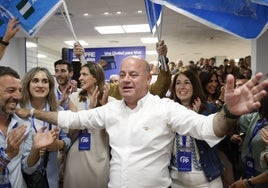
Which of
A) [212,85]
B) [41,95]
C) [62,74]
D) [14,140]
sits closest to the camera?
[14,140]

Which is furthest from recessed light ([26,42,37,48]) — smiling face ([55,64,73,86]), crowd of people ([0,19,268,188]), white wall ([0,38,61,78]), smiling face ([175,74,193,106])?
smiling face ([175,74,193,106])

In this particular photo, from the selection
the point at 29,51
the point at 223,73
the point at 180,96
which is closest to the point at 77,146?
the point at 180,96

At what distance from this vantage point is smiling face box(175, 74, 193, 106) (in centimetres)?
259

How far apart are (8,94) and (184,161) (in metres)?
1.30

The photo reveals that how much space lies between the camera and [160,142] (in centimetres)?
199

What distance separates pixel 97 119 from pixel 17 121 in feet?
1.77

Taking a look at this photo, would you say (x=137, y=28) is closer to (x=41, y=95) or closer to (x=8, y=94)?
(x=41, y=95)

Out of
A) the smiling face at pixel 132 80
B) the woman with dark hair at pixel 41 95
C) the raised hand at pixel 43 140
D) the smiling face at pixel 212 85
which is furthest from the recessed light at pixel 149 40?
the raised hand at pixel 43 140

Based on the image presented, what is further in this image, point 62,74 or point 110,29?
point 110,29

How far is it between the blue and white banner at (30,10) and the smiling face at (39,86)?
0.41 meters

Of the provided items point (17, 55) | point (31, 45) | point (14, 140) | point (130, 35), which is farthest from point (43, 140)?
point (31, 45)

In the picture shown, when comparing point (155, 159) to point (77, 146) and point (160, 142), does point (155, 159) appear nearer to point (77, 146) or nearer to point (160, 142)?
point (160, 142)

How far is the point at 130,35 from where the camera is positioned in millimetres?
10703

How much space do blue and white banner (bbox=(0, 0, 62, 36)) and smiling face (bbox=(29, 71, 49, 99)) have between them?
16.2 inches
